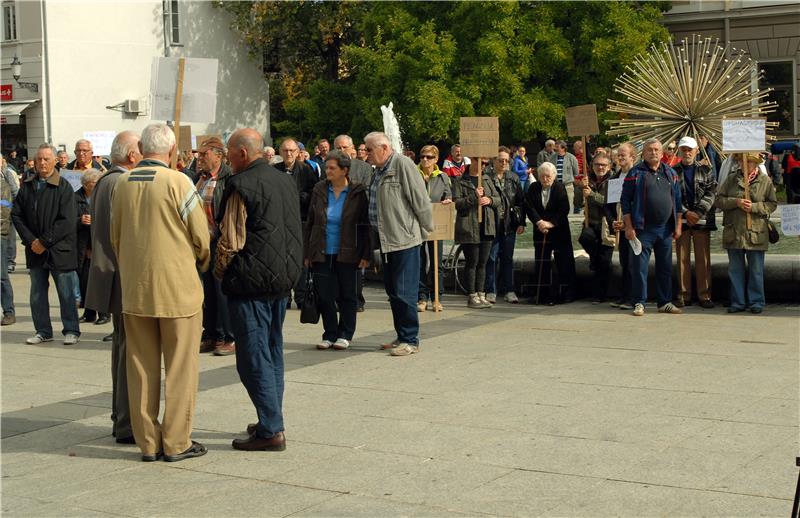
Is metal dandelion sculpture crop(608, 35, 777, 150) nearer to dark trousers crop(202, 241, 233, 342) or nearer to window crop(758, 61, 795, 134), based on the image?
dark trousers crop(202, 241, 233, 342)

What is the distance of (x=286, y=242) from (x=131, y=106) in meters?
35.8

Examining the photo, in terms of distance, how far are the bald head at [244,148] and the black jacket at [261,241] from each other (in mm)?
65

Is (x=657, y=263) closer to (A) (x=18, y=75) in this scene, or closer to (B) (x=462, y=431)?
(B) (x=462, y=431)

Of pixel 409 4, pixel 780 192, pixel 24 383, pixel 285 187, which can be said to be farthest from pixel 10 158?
pixel 285 187

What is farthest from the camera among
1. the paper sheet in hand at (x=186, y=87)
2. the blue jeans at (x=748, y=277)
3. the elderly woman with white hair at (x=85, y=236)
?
the elderly woman with white hair at (x=85, y=236)

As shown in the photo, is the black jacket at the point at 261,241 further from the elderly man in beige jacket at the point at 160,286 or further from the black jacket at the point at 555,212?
the black jacket at the point at 555,212

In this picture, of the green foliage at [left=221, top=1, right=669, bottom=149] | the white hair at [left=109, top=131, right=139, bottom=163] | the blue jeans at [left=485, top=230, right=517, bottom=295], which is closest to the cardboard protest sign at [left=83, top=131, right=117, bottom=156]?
the blue jeans at [left=485, top=230, right=517, bottom=295]

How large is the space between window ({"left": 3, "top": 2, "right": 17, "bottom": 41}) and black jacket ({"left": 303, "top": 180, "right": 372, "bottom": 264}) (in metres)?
31.5

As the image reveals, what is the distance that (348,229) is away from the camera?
1105 centimetres

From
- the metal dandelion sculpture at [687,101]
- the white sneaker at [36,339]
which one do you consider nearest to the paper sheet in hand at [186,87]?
the white sneaker at [36,339]

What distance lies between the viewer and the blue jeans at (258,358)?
734 cm

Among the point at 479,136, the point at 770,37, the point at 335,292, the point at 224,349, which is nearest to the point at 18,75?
the point at 770,37

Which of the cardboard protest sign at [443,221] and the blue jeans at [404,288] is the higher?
the cardboard protest sign at [443,221]

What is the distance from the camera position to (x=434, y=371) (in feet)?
32.5
